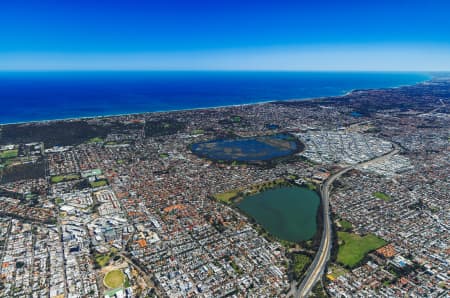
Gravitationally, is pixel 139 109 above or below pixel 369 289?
above

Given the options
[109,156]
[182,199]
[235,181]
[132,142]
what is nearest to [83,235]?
[182,199]

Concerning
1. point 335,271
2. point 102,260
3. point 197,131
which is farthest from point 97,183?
point 197,131

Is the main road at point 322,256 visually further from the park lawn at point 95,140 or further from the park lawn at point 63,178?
the park lawn at point 95,140

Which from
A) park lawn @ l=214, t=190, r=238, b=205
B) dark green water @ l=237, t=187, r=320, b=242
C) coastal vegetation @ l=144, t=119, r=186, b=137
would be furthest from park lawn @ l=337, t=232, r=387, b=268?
coastal vegetation @ l=144, t=119, r=186, b=137

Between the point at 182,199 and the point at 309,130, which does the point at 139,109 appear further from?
the point at 182,199

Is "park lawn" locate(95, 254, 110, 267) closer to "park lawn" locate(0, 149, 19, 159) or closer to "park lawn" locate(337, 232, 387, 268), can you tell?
"park lawn" locate(337, 232, 387, 268)

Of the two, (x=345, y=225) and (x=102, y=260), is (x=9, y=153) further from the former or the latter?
(x=345, y=225)
